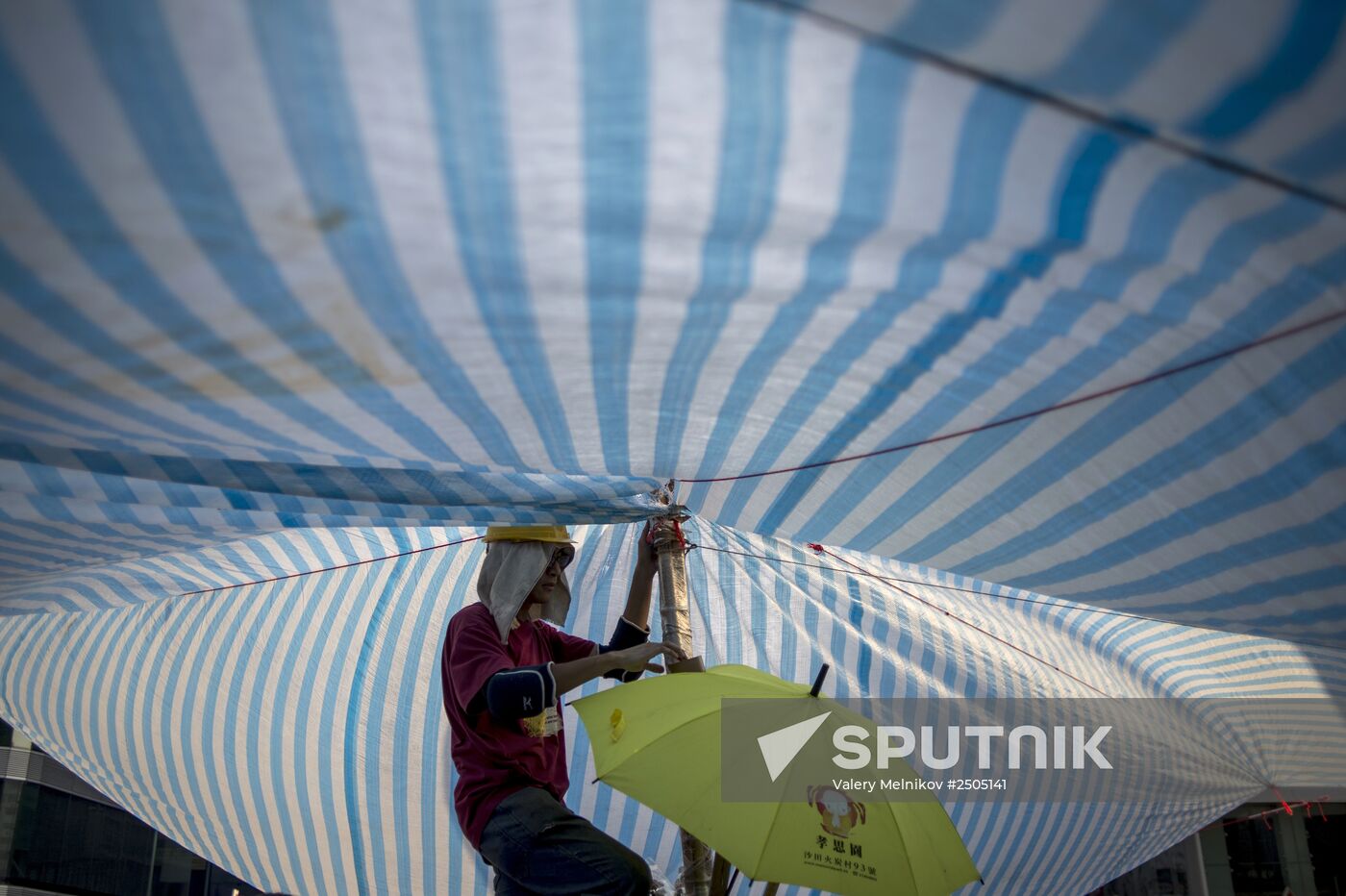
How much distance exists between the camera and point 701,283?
1.73 meters

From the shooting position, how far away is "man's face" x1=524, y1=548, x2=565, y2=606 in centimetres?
298

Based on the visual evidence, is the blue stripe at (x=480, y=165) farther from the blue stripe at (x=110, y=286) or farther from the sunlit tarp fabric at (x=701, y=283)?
the blue stripe at (x=110, y=286)

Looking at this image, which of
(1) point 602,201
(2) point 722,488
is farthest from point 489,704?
(1) point 602,201

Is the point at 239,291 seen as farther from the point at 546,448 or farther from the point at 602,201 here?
the point at 546,448

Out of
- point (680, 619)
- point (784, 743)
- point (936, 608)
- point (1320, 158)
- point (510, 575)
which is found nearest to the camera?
point (1320, 158)

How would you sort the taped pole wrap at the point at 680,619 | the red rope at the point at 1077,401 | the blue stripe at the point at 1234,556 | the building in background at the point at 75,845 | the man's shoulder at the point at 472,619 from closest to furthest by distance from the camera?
the red rope at the point at 1077,401 < the blue stripe at the point at 1234,556 < the man's shoulder at the point at 472,619 < the taped pole wrap at the point at 680,619 < the building in background at the point at 75,845

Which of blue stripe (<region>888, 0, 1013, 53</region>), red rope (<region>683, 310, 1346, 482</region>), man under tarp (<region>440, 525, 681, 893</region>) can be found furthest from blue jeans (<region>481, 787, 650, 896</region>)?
blue stripe (<region>888, 0, 1013, 53</region>)

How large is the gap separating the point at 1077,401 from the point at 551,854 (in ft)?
5.06

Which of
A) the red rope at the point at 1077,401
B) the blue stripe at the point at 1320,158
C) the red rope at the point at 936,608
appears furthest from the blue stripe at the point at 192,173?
the red rope at the point at 936,608

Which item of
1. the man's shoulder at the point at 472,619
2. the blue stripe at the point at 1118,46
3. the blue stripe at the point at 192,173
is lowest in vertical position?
the man's shoulder at the point at 472,619

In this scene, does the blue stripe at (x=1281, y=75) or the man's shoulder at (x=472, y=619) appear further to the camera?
the man's shoulder at (x=472, y=619)

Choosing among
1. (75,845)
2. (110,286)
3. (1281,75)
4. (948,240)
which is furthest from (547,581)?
(75,845)

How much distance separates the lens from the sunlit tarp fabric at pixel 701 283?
1.31 m

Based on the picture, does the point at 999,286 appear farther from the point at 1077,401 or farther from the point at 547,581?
the point at 547,581
